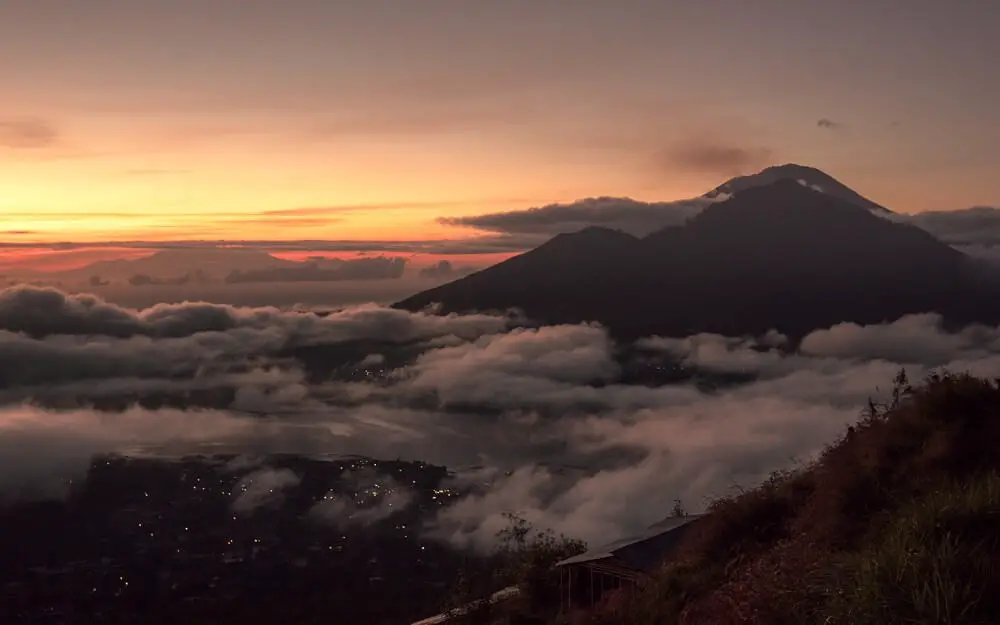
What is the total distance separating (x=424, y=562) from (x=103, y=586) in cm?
5503

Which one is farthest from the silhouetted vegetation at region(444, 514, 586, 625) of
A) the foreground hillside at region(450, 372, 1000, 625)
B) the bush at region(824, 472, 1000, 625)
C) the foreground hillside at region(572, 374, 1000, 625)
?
the bush at region(824, 472, 1000, 625)

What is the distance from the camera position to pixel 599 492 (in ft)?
643

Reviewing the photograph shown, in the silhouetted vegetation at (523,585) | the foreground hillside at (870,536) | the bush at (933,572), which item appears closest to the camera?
the bush at (933,572)

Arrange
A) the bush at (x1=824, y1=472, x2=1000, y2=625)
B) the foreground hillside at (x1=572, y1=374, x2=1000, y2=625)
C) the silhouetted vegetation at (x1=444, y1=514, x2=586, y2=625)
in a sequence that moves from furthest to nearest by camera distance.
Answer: the silhouetted vegetation at (x1=444, y1=514, x2=586, y2=625), the foreground hillside at (x1=572, y1=374, x2=1000, y2=625), the bush at (x1=824, y1=472, x2=1000, y2=625)

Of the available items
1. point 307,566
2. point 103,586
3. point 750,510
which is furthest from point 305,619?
point 750,510

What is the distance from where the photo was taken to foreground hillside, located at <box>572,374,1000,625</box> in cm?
660

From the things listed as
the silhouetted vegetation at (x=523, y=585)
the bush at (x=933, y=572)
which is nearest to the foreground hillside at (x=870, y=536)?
the bush at (x=933, y=572)

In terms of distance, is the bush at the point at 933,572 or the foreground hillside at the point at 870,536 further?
the foreground hillside at the point at 870,536

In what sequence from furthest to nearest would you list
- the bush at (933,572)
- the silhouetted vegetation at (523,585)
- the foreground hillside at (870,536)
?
the silhouetted vegetation at (523,585)
the foreground hillside at (870,536)
the bush at (933,572)

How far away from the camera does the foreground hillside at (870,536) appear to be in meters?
6.60

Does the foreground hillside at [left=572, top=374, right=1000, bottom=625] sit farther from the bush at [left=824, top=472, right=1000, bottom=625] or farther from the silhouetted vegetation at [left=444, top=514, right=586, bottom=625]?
the silhouetted vegetation at [left=444, top=514, right=586, bottom=625]

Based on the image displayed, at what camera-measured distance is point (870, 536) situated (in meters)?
9.20

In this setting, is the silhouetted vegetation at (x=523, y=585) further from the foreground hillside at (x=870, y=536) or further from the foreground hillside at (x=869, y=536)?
the foreground hillside at (x=870, y=536)

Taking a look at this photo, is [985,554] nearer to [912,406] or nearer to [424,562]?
[912,406]
